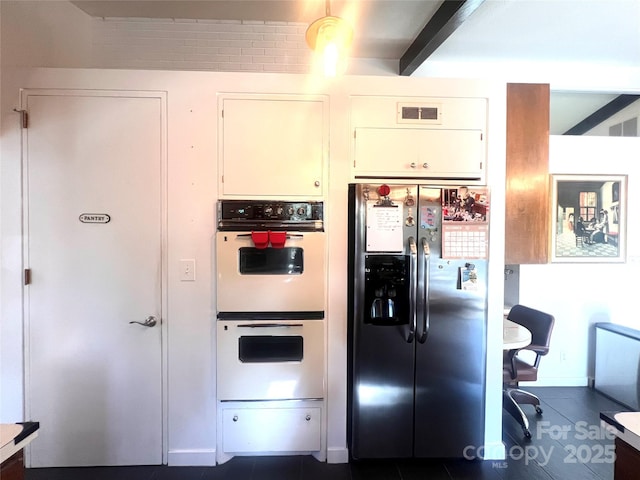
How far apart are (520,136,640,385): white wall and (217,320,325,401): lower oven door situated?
230cm

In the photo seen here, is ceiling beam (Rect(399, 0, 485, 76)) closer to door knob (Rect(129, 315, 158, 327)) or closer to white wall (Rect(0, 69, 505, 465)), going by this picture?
white wall (Rect(0, 69, 505, 465))

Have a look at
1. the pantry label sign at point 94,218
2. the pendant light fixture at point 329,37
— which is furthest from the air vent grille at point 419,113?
the pantry label sign at point 94,218

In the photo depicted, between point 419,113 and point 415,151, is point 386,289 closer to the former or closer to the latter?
point 415,151

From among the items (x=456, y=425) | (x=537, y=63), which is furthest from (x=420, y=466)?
(x=537, y=63)

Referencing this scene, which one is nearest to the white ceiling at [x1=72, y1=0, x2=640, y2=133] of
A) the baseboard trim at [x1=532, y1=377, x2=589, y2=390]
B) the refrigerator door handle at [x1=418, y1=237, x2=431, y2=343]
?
the refrigerator door handle at [x1=418, y1=237, x2=431, y2=343]

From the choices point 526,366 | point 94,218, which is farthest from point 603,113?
point 94,218

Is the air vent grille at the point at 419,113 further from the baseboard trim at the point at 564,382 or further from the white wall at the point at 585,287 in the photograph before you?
the baseboard trim at the point at 564,382

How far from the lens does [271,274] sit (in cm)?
191

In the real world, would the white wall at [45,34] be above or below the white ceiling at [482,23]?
below

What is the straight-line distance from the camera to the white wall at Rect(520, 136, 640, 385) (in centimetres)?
283

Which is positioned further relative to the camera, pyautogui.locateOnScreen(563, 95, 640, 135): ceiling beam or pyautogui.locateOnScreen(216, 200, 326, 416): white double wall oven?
pyautogui.locateOnScreen(563, 95, 640, 135): ceiling beam

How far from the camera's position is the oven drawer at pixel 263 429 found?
6.32 ft

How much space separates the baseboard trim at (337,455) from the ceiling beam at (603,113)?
3495mm

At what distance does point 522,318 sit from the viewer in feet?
8.75
